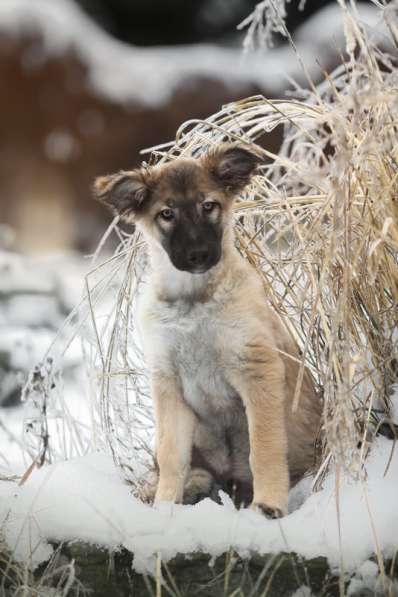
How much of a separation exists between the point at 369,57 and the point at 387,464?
1.21m

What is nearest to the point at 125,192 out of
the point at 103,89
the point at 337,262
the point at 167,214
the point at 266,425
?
the point at 167,214

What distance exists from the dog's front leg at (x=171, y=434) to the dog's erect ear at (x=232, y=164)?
71 cm

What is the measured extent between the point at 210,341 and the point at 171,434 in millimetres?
337

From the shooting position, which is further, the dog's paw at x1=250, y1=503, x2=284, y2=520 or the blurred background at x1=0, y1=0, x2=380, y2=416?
the blurred background at x1=0, y1=0, x2=380, y2=416

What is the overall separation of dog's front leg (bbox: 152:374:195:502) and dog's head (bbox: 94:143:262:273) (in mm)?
443

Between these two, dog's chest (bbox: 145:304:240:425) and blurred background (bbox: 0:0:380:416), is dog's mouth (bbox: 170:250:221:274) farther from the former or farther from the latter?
blurred background (bbox: 0:0:380:416)

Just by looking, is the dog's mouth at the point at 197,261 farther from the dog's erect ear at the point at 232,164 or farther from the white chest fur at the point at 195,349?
the dog's erect ear at the point at 232,164

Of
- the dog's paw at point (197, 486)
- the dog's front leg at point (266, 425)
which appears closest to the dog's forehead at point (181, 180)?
the dog's front leg at point (266, 425)

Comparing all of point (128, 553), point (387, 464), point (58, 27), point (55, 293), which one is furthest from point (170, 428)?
point (58, 27)

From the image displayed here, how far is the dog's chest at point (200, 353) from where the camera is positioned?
265cm

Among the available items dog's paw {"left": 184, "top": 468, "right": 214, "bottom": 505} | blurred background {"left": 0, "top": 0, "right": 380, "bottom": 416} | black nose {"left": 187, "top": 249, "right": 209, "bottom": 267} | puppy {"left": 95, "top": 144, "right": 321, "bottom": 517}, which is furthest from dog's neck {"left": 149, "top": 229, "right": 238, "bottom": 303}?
blurred background {"left": 0, "top": 0, "right": 380, "bottom": 416}

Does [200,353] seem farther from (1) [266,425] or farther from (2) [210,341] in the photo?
(1) [266,425]

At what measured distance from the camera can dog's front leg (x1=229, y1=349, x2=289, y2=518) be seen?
2.48 meters

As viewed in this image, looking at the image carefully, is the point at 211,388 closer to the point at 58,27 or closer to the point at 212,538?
the point at 212,538
